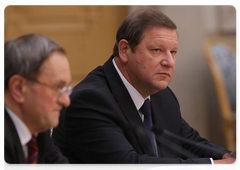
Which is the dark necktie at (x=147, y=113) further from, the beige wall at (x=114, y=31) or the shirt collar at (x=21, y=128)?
the beige wall at (x=114, y=31)

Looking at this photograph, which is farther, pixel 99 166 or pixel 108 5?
pixel 108 5

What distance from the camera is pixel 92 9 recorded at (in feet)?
11.6

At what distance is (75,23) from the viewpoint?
11.5 ft

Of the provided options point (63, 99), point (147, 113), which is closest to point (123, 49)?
point (147, 113)

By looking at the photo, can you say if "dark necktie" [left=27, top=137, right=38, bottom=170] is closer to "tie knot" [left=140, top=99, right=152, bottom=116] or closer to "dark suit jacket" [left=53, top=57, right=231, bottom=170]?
"dark suit jacket" [left=53, top=57, right=231, bottom=170]

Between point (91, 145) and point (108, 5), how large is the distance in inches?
90.1

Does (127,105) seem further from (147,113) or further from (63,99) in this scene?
(63,99)

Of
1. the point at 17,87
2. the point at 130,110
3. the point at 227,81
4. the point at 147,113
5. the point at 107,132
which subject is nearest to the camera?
the point at 17,87

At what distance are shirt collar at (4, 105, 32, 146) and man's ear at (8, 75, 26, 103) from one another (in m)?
0.06

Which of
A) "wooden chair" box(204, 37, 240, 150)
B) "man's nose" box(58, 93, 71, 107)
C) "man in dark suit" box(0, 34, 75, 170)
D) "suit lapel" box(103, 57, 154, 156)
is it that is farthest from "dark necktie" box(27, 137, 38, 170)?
"wooden chair" box(204, 37, 240, 150)

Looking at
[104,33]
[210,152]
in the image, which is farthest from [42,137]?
[104,33]

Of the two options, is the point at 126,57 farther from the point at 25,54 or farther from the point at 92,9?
the point at 92,9

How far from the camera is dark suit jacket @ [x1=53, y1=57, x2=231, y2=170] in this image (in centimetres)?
147

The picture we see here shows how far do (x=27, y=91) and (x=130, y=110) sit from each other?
0.70m
